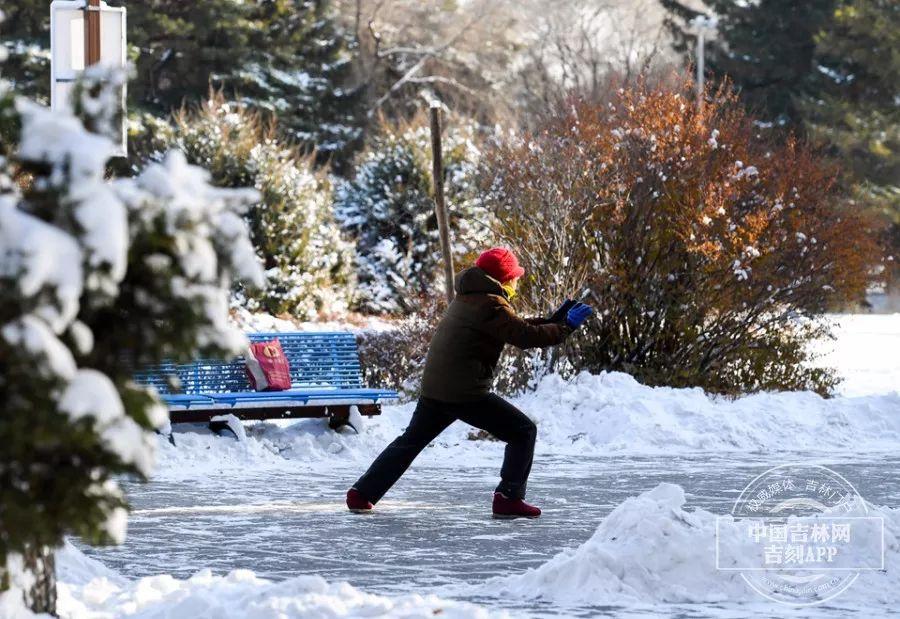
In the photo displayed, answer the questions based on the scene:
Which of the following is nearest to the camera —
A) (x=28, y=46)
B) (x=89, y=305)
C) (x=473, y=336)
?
(x=89, y=305)

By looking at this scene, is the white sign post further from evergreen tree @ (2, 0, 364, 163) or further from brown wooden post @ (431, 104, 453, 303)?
evergreen tree @ (2, 0, 364, 163)

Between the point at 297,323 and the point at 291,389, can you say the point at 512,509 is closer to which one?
the point at 291,389

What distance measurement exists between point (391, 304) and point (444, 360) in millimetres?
16733

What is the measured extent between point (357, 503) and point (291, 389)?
492 centimetres

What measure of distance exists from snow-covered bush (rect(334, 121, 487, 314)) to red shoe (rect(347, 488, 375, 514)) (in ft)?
51.2

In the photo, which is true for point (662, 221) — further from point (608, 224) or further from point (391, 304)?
point (391, 304)

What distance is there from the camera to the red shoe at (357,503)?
10609 mm

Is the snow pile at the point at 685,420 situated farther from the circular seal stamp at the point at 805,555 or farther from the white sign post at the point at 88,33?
the circular seal stamp at the point at 805,555

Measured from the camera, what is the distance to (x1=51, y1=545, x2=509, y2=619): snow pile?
596cm

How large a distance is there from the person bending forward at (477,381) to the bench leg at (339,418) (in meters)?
4.18

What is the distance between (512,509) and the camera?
1039 cm

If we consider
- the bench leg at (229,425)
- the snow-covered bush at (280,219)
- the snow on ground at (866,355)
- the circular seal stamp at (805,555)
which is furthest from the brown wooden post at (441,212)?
the circular seal stamp at (805,555)

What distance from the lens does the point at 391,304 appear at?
27031mm

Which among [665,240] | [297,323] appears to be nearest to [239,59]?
[297,323]
